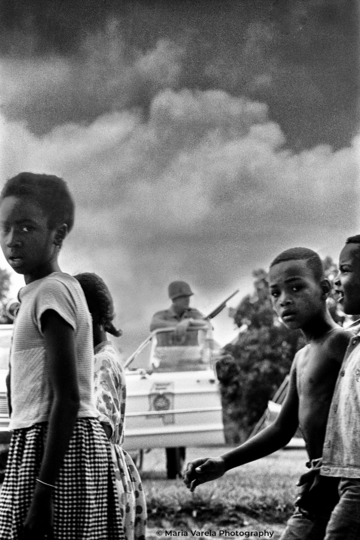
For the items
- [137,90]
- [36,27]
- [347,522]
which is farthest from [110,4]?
[347,522]

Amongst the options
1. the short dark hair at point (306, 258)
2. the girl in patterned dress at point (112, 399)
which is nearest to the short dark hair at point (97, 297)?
the girl in patterned dress at point (112, 399)

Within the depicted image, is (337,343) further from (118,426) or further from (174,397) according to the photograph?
(174,397)

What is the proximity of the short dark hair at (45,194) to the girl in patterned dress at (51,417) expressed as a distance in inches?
1.2

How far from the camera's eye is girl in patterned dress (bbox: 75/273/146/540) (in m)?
1.77

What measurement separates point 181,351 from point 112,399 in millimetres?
2984

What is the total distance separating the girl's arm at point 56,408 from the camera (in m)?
1.25

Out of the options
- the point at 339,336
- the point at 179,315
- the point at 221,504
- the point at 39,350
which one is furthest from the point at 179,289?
the point at 39,350

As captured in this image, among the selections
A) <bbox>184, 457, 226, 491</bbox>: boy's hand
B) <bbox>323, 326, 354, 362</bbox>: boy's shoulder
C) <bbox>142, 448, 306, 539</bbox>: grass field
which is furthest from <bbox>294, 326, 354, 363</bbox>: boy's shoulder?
<bbox>142, 448, 306, 539</bbox>: grass field

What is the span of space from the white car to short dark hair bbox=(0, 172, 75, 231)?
309 cm

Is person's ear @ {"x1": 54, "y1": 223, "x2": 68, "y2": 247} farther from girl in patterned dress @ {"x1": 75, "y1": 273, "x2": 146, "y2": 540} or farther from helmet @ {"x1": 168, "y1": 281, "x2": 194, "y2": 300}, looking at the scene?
helmet @ {"x1": 168, "y1": 281, "x2": 194, "y2": 300}

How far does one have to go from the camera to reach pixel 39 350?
4.35ft

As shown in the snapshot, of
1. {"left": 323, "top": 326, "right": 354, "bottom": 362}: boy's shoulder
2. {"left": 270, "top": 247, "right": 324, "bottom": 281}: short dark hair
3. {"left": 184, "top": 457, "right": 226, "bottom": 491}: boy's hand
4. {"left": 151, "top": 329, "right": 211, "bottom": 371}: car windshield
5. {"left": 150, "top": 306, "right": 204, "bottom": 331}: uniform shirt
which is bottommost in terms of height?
{"left": 184, "top": 457, "right": 226, "bottom": 491}: boy's hand

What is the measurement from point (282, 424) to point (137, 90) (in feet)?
7.24

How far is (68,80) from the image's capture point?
3283 millimetres
